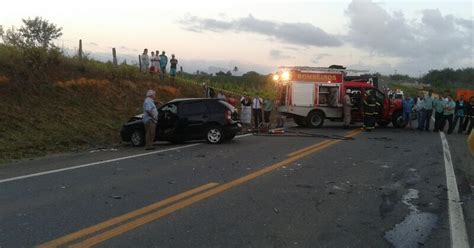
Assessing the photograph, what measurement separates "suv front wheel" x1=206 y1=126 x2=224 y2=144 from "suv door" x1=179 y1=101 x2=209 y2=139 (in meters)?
0.20

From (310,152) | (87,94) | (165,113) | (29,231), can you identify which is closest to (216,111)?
(165,113)

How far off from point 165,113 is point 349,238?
35.0ft

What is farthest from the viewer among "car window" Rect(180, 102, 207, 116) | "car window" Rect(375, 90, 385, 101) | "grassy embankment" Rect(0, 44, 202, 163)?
"car window" Rect(375, 90, 385, 101)

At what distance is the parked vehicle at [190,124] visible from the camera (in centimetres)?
1559

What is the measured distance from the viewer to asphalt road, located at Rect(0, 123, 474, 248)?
5.87 metres

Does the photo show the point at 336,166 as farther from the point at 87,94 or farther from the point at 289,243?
the point at 87,94

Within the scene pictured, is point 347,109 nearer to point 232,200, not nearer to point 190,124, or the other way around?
point 190,124

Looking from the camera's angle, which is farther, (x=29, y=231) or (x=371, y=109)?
(x=371, y=109)

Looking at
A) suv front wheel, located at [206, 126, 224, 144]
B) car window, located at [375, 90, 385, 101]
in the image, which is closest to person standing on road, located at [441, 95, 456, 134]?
car window, located at [375, 90, 385, 101]

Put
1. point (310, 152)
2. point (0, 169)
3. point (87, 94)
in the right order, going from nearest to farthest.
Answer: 1. point (0, 169)
2. point (310, 152)
3. point (87, 94)

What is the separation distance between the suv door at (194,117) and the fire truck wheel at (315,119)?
804 centimetres

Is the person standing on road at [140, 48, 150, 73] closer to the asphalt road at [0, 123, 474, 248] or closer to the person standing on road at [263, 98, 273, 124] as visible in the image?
the person standing on road at [263, 98, 273, 124]

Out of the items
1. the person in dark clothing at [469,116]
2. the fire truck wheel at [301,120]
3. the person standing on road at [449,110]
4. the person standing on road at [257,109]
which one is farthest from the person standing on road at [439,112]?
the person standing on road at [257,109]

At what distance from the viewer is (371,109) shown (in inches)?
858
